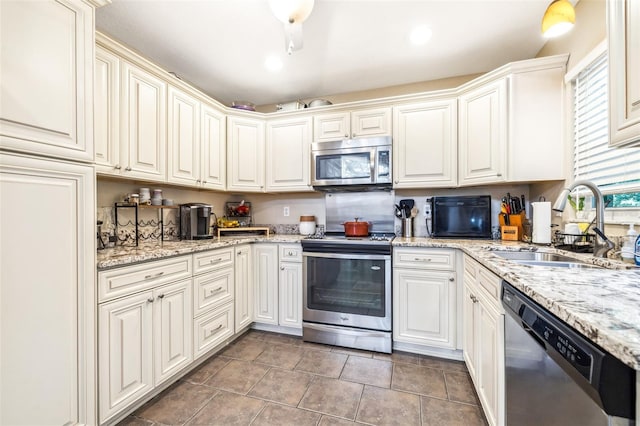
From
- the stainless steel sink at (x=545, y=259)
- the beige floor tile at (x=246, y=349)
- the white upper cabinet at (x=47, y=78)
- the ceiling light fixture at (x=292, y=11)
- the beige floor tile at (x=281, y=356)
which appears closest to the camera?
the white upper cabinet at (x=47, y=78)

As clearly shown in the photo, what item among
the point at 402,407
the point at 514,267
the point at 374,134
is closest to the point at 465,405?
the point at 402,407

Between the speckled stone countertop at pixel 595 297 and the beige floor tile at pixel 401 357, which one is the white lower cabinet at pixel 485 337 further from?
the beige floor tile at pixel 401 357

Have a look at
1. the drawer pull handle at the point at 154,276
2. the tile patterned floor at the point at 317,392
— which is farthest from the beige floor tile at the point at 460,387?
the drawer pull handle at the point at 154,276

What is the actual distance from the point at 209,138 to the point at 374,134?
160cm

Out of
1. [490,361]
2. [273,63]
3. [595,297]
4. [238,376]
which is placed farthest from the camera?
[273,63]

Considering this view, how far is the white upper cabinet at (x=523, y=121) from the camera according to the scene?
6.66ft

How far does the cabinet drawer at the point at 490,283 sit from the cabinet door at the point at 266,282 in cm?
172

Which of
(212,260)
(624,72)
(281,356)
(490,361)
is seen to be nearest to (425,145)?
(624,72)

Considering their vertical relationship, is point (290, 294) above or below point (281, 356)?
above

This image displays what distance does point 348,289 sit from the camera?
2.41 meters

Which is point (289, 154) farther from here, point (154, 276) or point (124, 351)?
Answer: point (124, 351)

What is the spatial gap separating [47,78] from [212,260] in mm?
1428

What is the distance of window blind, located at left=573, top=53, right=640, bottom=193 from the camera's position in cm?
142

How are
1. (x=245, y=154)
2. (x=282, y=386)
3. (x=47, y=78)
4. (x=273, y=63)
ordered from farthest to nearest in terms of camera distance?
(x=245, y=154) → (x=273, y=63) → (x=282, y=386) → (x=47, y=78)
